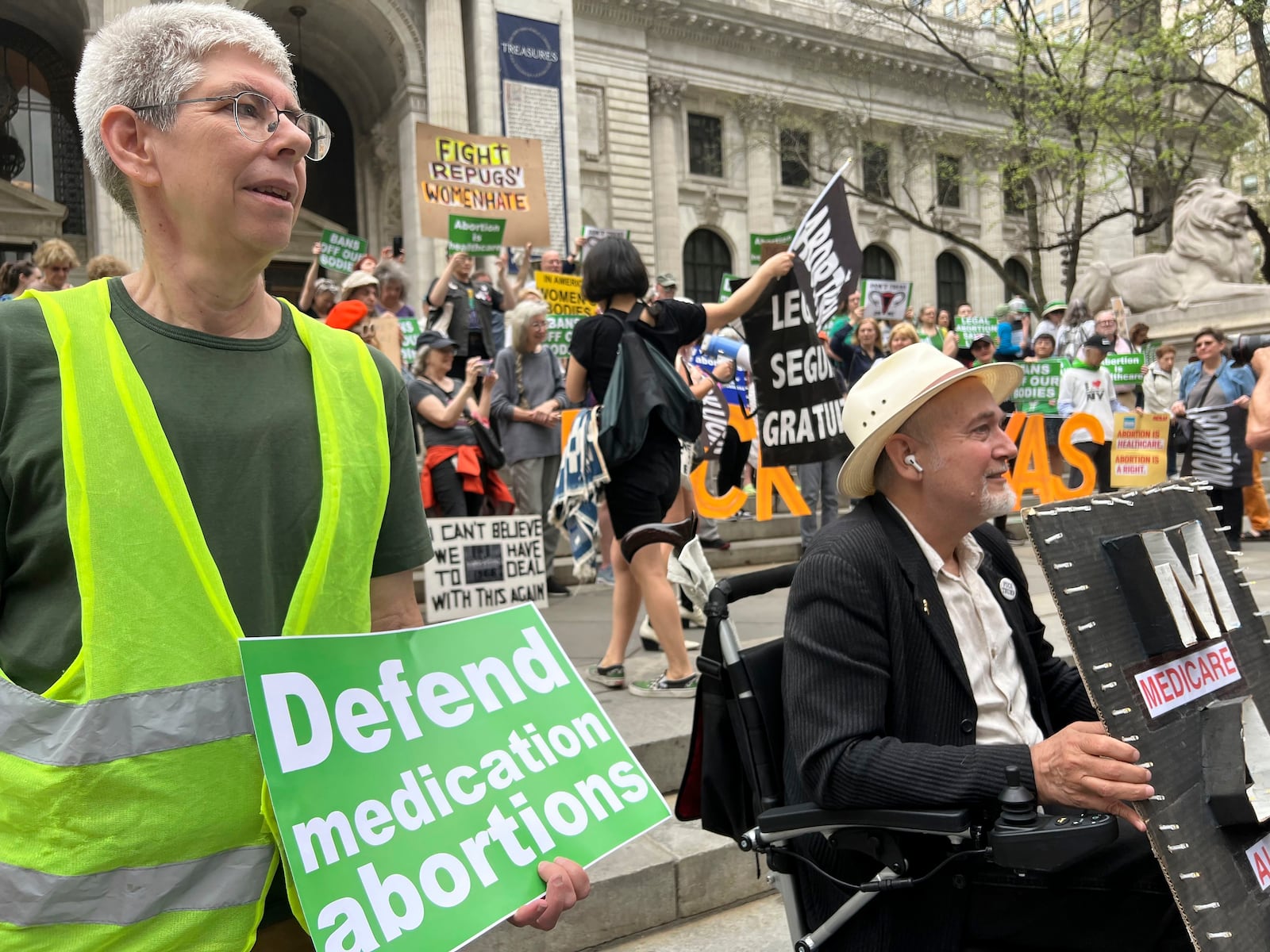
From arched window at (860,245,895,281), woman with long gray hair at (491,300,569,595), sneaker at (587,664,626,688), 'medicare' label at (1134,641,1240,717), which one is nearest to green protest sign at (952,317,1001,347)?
woman with long gray hair at (491,300,569,595)

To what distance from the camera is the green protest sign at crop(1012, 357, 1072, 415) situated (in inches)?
488

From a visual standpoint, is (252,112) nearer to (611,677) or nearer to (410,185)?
(611,677)

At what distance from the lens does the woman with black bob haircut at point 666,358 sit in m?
4.51

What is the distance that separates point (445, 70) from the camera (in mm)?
21625

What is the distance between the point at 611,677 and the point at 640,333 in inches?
60.8

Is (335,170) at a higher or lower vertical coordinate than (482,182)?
higher

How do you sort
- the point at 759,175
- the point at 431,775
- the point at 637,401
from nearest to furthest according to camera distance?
1. the point at 431,775
2. the point at 637,401
3. the point at 759,175

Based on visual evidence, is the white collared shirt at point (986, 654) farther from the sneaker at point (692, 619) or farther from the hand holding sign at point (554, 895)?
the sneaker at point (692, 619)

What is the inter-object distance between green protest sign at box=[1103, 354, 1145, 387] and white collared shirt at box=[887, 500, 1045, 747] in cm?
1071

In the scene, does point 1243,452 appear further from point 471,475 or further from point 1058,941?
point 1058,941

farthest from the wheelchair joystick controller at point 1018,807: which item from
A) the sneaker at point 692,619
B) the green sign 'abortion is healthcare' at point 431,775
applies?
the sneaker at point 692,619

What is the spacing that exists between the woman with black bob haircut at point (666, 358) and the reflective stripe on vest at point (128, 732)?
3104mm

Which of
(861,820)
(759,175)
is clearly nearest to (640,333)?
(861,820)

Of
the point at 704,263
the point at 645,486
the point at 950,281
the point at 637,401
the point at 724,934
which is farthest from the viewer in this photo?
the point at 950,281
